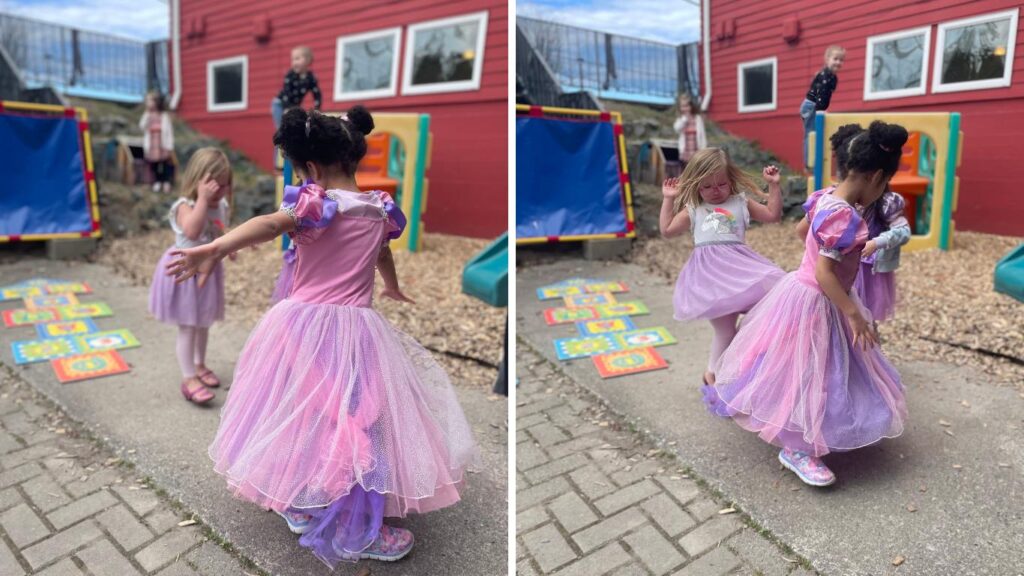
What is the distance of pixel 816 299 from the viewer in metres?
2.18

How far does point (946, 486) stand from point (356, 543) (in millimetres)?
1658

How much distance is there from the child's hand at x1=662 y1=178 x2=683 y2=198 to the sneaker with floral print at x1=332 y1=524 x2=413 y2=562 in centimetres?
135

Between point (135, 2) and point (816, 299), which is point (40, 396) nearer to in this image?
point (816, 299)

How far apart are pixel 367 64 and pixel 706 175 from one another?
12.9 ft

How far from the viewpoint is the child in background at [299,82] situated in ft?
18.2

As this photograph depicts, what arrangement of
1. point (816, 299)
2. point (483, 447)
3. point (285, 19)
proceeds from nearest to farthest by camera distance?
point (816, 299)
point (483, 447)
point (285, 19)

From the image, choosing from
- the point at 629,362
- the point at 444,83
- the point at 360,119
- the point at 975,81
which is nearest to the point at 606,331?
the point at 629,362

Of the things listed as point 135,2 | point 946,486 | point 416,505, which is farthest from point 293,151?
point 135,2

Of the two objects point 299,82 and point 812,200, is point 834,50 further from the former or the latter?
point 299,82

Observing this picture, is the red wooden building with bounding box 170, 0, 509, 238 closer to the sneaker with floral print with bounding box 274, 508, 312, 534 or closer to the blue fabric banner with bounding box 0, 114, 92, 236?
the blue fabric banner with bounding box 0, 114, 92, 236

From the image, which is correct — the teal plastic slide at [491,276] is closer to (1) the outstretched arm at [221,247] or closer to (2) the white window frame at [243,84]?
(1) the outstretched arm at [221,247]

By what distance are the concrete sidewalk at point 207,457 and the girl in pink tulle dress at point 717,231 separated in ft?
3.10

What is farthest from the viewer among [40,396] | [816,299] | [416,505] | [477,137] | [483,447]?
[477,137]

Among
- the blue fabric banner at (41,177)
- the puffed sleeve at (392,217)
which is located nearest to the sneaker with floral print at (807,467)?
the puffed sleeve at (392,217)
